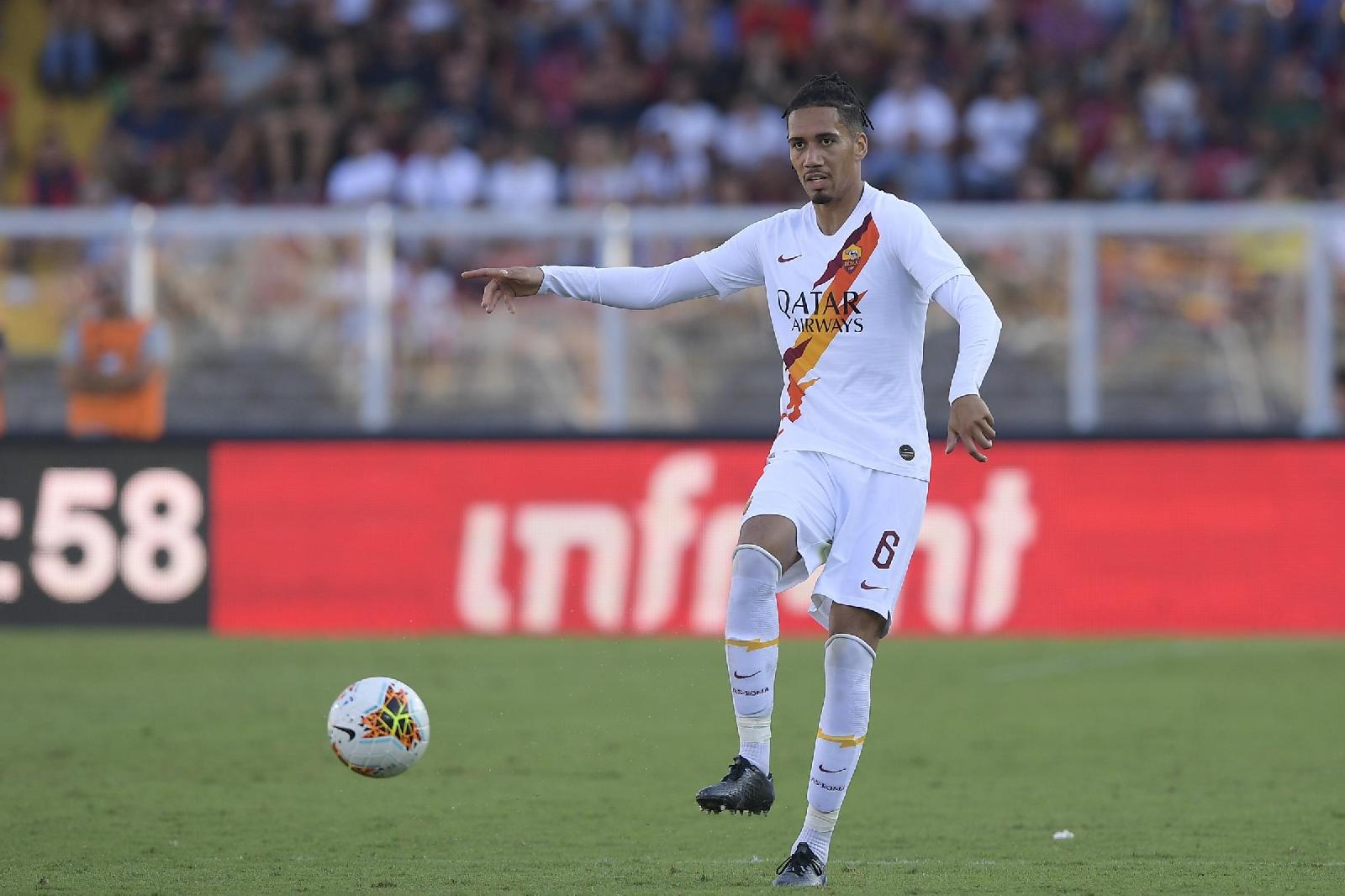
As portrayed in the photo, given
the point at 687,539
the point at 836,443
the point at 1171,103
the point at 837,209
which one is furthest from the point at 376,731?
the point at 1171,103

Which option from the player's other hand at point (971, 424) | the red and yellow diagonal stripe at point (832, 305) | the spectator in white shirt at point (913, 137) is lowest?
the player's other hand at point (971, 424)

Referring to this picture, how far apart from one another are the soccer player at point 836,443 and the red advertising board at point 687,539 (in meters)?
7.83

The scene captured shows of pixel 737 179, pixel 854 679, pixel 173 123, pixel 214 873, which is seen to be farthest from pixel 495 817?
pixel 173 123

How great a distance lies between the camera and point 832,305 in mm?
6660

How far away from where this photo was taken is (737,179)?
1700cm

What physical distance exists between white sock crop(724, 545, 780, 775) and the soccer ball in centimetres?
136

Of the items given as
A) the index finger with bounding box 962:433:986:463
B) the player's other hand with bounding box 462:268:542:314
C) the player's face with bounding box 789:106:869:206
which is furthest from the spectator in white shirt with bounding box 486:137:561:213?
the index finger with bounding box 962:433:986:463

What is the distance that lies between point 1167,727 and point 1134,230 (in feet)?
18.5

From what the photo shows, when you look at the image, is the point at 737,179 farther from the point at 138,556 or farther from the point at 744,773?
the point at 744,773

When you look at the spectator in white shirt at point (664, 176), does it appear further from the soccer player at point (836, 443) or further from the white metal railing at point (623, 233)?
the soccer player at point (836, 443)

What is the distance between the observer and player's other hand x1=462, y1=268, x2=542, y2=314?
22.4ft

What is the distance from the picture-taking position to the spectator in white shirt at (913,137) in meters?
17.1

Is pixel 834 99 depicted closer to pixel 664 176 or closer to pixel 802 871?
pixel 802 871

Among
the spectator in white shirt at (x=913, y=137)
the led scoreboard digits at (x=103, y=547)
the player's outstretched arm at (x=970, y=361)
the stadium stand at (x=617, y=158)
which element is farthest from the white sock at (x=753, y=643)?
the spectator in white shirt at (x=913, y=137)
